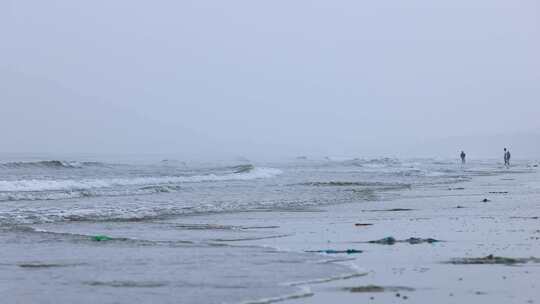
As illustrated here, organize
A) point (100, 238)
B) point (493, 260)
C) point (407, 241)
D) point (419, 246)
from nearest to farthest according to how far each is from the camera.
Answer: point (493, 260)
point (419, 246)
point (407, 241)
point (100, 238)

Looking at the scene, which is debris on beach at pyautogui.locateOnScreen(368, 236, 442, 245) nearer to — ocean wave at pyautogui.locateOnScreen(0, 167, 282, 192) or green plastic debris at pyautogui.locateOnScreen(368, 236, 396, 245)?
green plastic debris at pyautogui.locateOnScreen(368, 236, 396, 245)

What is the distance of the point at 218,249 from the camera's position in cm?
1247

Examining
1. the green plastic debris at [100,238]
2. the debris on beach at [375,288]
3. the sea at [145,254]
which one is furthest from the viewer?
the green plastic debris at [100,238]

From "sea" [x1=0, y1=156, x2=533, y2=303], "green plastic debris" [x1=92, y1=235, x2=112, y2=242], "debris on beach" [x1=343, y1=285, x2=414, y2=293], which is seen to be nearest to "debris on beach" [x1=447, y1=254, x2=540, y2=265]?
"sea" [x1=0, y1=156, x2=533, y2=303]

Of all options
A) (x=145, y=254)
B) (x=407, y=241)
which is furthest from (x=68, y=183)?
(x=407, y=241)

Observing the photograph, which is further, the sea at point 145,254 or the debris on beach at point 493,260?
the debris on beach at point 493,260

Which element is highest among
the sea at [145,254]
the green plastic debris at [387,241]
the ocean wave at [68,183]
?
the ocean wave at [68,183]

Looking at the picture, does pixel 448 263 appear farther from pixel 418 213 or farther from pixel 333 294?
pixel 418 213

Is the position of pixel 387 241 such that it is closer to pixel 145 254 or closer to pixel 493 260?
pixel 493 260

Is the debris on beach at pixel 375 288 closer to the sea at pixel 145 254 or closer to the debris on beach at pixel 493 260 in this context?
the sea at pixel 145 254

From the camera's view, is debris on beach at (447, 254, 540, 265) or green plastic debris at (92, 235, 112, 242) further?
green plastic debris at (92, 235, 112, 242)

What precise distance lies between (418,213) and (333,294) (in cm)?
1100

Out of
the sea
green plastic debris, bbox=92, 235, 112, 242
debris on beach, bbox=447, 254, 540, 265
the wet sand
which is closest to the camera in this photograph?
the wet sand

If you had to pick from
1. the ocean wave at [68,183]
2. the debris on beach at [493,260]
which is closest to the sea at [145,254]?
the debris on beach at [493,260]
